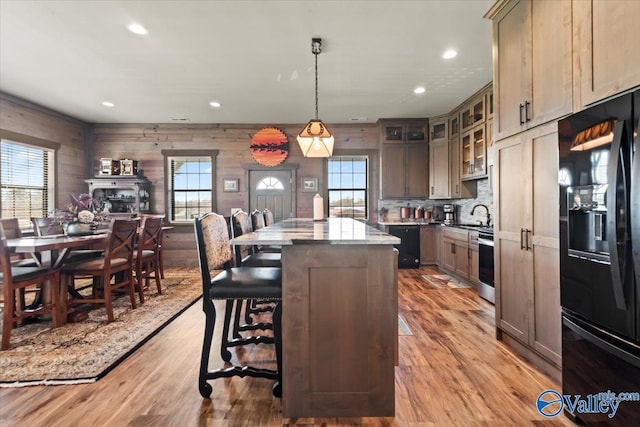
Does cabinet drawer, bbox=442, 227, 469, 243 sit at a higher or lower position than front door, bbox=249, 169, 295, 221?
lower

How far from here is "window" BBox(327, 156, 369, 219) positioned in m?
6.23

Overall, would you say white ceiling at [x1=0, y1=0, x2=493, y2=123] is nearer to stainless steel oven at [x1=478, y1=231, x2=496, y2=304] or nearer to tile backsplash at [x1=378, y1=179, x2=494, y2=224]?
tile backsplash at [x1=378, y1=179, x2=494, y2=224]

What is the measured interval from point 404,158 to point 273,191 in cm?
265

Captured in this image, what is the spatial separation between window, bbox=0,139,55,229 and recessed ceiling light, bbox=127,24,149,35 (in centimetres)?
331

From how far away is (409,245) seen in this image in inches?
216

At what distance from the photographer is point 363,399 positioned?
1573mm

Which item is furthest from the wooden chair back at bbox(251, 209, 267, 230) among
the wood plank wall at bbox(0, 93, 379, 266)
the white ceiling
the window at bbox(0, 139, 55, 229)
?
the window at bbox(0, 139, 55, 229)

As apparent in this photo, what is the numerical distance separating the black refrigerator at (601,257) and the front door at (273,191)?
4.81 m

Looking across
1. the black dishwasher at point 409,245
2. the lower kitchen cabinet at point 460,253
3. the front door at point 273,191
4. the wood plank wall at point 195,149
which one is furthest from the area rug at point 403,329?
the front door at point 273,191

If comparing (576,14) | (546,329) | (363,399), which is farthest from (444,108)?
(363,399)

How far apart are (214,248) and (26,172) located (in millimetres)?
5138

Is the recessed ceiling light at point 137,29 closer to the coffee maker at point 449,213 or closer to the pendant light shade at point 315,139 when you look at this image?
the pendant light shade at point 315,139

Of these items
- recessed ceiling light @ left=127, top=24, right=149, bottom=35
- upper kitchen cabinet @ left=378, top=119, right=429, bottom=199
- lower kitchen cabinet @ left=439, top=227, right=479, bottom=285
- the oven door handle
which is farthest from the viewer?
upper kitchen cabinet @ left=378, top=119, right=429, bottom=199

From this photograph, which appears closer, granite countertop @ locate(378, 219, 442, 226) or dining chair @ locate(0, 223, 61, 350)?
dining chair @ locate(0, 223, 61, 350)
